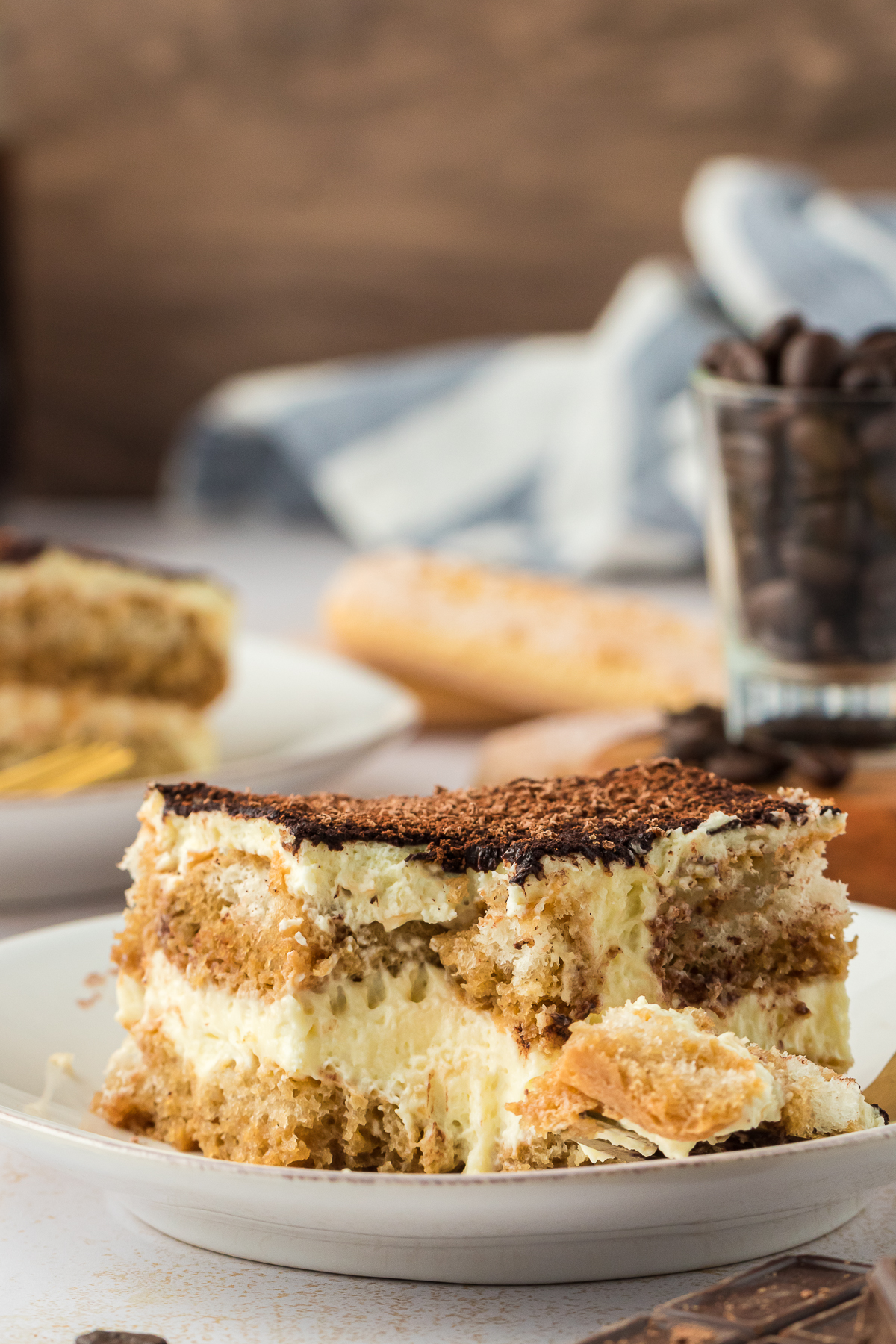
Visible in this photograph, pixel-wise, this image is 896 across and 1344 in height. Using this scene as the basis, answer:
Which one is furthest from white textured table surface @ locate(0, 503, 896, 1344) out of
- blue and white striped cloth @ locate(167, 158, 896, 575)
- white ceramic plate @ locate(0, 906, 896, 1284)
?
blue and white striped cloth @ locate(167, 158, 896, 575)

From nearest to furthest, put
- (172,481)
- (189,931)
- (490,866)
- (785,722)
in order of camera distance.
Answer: (490,866)
(189,931)
(785,722)
(172,481)

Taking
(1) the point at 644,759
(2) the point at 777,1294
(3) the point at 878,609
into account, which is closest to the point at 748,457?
(3) the point at 878,609

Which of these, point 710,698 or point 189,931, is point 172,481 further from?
point 189,931

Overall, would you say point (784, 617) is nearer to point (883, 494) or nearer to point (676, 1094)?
point (883, 494)

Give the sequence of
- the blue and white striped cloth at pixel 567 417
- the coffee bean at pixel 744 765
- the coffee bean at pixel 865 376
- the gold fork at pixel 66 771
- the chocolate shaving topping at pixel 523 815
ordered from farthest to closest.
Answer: the blue and white striped cloth at pixel 567 417
the gold fork at pixel 66 771
the coffee bean at pixel 865 376
the coffee bean at pixel 744 765
the chocolate shaving topping at pixel 523 815

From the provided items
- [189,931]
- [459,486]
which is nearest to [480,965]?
[189,931]

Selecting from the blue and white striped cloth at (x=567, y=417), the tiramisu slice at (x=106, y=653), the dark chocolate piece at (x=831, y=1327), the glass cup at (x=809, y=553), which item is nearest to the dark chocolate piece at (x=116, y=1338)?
the dark chocolate piece at (x=831, y=1327)

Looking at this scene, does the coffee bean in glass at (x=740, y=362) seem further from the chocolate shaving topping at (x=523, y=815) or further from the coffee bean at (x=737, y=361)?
the chocolate shaving topping at (x=523, y=815)
